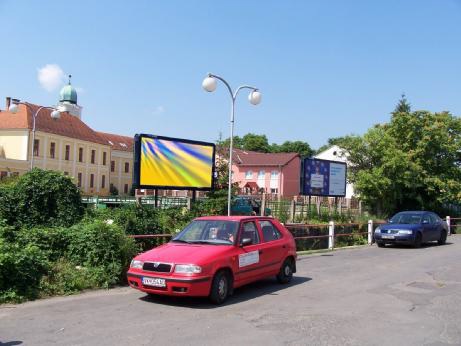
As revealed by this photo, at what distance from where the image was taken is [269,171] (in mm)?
80562

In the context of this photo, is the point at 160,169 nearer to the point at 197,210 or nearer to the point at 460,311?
the point at 197,210

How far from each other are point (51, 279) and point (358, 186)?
88.2ft

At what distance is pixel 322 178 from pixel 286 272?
16082mm

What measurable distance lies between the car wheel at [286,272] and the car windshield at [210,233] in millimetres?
1982

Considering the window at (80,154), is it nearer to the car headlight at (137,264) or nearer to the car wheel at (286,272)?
the car wheel at (286,272)

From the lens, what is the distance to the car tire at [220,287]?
883 centimetres

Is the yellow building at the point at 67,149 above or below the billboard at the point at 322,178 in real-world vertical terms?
above

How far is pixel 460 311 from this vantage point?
883 centimetres

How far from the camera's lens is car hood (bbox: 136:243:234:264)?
876cm

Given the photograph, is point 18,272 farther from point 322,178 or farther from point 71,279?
point 322,178

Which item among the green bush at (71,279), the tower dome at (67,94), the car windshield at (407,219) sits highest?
the tower dome at (67,94)

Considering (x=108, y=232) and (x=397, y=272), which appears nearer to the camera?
(x=108, y=232)

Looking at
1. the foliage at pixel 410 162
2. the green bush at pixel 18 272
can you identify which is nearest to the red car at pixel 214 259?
the green bush at pixel 18 272

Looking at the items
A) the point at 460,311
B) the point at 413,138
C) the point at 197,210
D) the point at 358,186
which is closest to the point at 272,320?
the point at 460,311
